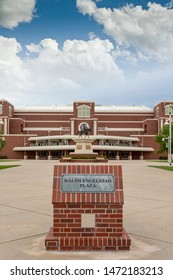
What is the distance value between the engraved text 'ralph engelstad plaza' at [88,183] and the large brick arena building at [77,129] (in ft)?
204

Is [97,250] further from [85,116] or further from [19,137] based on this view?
[85,116]

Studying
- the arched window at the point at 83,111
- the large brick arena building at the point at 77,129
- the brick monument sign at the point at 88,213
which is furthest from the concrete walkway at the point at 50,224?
the arched window at the point at 83,111

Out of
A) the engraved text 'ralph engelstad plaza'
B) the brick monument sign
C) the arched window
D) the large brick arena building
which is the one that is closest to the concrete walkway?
the brick monument sign

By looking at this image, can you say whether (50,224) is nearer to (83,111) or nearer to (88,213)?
(88,213)

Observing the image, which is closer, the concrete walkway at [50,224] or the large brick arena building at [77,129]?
the concrete walkway at [50,224]

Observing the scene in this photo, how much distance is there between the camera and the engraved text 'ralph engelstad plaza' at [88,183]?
523 cm

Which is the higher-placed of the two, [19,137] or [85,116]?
[85,116]

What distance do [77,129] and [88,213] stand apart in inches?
2966

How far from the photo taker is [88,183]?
208 inches

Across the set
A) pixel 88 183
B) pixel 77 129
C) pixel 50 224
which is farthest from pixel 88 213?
pixel 77 129

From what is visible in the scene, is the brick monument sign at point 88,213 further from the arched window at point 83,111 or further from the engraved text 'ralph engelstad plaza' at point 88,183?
the arched window at point 83,111

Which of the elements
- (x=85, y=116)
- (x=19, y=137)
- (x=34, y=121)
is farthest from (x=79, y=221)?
(x=34, y=121)

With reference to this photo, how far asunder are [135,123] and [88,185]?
79900 millimetres

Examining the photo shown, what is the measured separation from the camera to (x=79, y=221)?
17.1 feet
